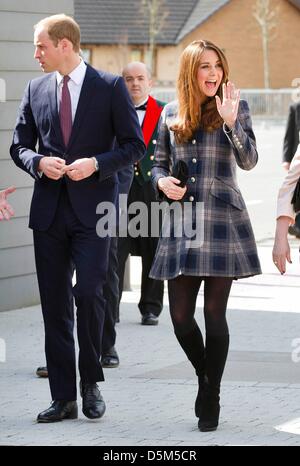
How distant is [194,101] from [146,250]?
3871mm

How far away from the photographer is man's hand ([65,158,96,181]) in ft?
22.1

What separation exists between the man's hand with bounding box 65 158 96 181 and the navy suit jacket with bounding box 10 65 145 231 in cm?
8

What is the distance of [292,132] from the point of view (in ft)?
44.5

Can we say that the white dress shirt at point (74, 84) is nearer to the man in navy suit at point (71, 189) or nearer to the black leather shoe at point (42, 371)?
the man in navy suit at point (71, 189)

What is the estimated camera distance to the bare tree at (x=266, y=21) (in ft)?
250

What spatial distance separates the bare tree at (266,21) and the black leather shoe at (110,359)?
68.5 m

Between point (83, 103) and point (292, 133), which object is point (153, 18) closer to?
point (292, 133)

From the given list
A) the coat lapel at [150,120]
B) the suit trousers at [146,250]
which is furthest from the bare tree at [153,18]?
the coat lapel at [150,120]

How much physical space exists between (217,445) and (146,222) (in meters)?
4.32

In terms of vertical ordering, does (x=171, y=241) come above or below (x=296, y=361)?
above

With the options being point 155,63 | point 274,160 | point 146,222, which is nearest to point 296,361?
point 146,222

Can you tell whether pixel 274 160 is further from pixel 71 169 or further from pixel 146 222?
A: pixel 71 169

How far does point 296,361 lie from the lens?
8820 mm

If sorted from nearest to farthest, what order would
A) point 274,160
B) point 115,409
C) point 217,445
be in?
point 217,445, point 115,409, point 274,160
